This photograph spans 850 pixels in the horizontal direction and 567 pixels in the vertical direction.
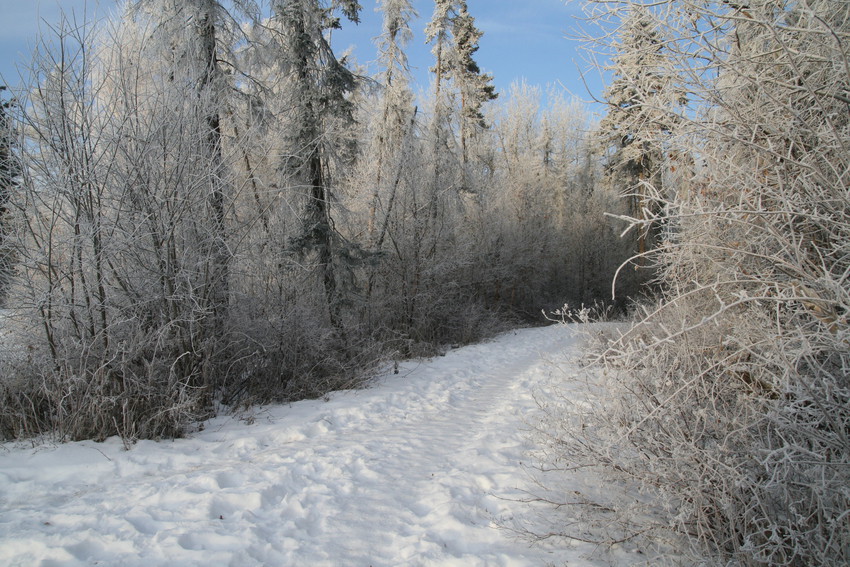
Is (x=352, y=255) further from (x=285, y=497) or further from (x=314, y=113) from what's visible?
(x=285, y=497)

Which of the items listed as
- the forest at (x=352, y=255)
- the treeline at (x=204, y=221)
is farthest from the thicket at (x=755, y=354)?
the treeline at (x=204, y=221)

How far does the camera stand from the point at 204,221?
5.72 metres

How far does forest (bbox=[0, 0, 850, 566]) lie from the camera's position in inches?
98.0

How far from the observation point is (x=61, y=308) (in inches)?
186

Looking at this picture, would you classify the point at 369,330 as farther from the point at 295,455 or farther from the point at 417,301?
the point at 295,455

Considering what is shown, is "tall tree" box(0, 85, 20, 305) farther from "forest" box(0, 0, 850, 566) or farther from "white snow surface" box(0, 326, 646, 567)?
"white snow surface" box(0, 326, 646, 567)

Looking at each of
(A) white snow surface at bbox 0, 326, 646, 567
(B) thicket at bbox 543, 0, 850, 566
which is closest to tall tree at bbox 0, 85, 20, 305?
(A) white snow surface at bbox 0, 326, 646, 567

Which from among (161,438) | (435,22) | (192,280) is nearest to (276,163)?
(192,280)

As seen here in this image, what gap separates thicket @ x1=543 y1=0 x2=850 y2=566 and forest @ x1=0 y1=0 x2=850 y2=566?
0.03 m

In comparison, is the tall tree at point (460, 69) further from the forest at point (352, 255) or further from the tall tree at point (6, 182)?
the tall tree at point (6, 182)

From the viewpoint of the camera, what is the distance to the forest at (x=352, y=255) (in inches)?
98.0

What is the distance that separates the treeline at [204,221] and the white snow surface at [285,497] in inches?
26.6

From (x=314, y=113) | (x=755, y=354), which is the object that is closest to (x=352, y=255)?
(x=314, y=113)

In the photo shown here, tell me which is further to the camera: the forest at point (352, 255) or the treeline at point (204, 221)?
the treeline at point (204, 221)
